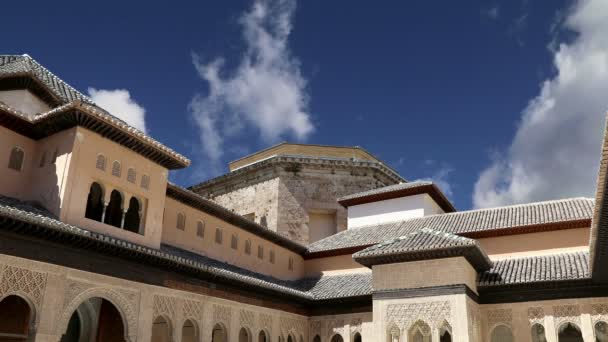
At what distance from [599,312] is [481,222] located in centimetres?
473

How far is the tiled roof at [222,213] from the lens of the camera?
14211mm

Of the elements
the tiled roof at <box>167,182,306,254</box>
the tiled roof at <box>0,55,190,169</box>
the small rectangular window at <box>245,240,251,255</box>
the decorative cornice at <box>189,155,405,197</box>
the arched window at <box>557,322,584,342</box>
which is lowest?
the arched window at <box>557,322,584,342</box>

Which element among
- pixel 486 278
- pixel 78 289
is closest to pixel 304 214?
pixel 486 278

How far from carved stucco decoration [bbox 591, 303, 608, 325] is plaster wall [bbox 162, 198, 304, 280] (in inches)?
381

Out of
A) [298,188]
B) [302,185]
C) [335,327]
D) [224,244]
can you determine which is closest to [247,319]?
[224,244]

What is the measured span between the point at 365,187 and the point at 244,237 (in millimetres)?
9365

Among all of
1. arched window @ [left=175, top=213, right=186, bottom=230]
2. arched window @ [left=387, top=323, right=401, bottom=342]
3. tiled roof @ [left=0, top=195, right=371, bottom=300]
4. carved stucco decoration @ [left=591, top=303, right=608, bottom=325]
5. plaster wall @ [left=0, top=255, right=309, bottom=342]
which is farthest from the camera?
arched window @ [left=175, top=213, right=186, bottom=230]

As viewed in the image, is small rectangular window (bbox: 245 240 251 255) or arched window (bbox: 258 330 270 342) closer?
arched window (bbox: 258 330 270 342)

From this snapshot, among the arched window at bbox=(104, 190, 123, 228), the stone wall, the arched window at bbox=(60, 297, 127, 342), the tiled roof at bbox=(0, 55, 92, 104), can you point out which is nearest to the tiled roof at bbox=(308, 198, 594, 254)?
the stone wall

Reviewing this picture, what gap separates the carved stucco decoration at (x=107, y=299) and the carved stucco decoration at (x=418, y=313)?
243 inches

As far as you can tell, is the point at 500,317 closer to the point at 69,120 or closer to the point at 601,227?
the point at 601,227

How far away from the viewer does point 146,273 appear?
11.4 m

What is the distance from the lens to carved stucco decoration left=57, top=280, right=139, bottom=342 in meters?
9.64

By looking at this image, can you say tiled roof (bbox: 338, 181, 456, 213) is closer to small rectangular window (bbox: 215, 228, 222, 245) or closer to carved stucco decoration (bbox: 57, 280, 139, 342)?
small rectangular window (bbox: 215, 228, 222, 245)
